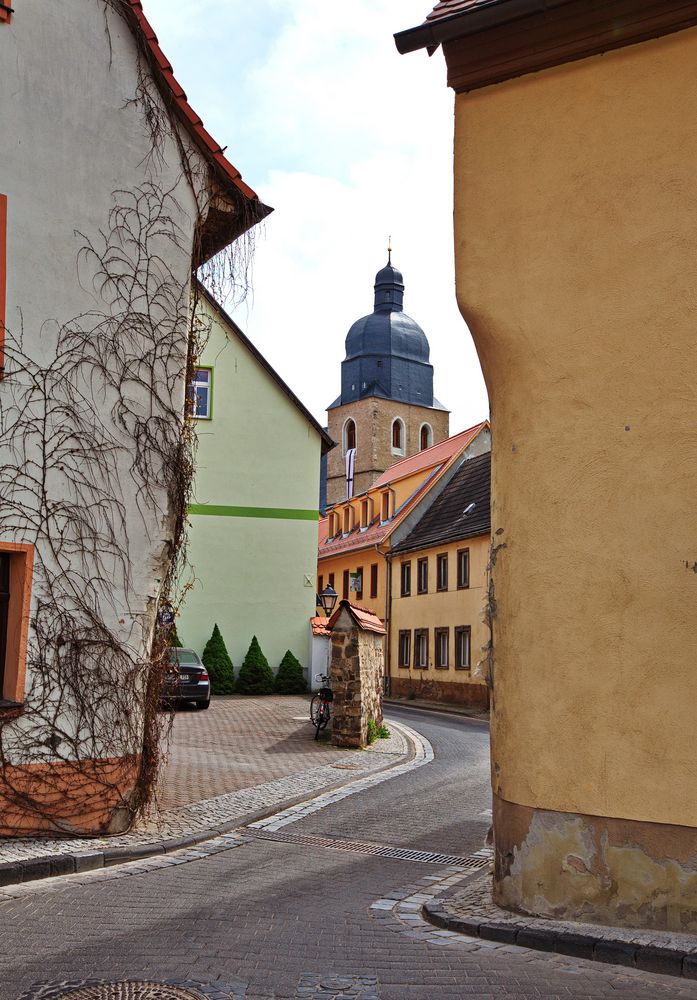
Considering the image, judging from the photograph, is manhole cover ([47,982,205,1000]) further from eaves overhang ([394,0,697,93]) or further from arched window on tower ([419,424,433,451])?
arched window on tower ([419,424,433,451])

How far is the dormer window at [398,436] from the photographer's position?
8062cm

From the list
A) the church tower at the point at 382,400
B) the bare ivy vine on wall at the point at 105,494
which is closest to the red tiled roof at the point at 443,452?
the church tower at the point at 382,400

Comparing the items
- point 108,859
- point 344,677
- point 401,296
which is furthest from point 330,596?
point 401,296

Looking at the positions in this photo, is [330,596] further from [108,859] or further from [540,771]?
[540,771]

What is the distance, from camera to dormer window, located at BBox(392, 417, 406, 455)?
80.6 meters

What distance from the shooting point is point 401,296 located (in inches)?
3388

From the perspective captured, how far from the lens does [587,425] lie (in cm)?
716

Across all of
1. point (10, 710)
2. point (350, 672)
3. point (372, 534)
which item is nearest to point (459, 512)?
point (372, 534)

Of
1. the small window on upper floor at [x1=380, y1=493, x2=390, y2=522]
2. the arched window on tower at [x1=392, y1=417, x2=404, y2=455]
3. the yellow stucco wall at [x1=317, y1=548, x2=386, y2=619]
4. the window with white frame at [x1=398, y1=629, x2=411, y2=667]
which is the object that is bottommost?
the window with white frame at [x1=398, y1=629, x2=411, y2=667]

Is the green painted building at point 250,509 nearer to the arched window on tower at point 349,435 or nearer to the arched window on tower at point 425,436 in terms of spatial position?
the arched window on tower at point 425,436

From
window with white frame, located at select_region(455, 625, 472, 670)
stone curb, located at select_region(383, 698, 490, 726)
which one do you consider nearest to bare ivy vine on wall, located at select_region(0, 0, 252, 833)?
stone curb, located at select_region(383, 698, 490, 726)

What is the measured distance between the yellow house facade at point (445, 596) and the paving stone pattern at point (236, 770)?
432 inches

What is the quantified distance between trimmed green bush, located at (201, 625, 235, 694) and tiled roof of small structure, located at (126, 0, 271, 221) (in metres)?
18.8

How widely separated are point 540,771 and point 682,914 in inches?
46.3
